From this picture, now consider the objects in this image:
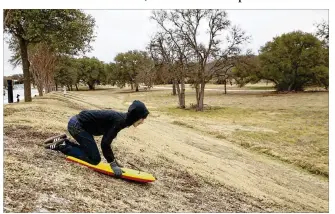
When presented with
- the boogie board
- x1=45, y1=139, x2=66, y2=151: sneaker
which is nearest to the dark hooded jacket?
the boogie board

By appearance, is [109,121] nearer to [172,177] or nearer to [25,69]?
[172,177]

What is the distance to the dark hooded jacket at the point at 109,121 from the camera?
6691mm

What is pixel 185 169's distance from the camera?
10375 mm

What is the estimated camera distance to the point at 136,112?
263 inches

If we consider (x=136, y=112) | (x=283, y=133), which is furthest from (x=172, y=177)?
(x=283, y=133)

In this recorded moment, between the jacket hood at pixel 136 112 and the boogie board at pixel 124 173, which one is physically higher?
the jacket hood at pixel 136 112

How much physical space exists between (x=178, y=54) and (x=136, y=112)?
102 ft

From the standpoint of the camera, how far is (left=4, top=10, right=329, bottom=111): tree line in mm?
20281

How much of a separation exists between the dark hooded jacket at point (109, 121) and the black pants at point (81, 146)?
134mm

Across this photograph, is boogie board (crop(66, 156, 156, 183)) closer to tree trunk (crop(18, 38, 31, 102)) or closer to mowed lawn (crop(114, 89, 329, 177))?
mowed lawn (crop(114, 89, 329, 177))

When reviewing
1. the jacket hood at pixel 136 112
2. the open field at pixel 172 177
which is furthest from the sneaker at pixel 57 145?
the jacket hood at pixel 136 112

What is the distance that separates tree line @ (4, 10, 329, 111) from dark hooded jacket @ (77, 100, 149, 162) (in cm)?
868

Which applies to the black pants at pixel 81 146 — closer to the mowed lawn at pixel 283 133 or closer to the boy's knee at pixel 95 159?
the boy's knee at pixel 95 159

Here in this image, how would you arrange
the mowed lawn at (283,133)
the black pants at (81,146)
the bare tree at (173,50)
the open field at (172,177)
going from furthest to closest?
the bare tree at (173,50), the mowed lawn at (283,133), the black pants at (81,146), the open field at (172,177)
